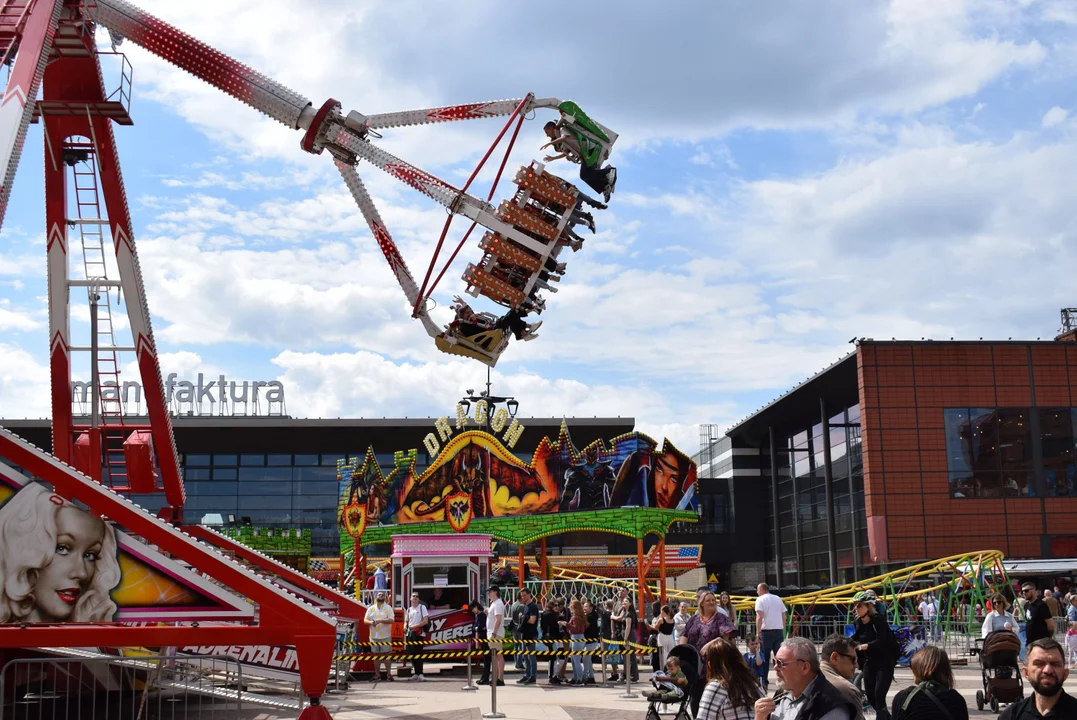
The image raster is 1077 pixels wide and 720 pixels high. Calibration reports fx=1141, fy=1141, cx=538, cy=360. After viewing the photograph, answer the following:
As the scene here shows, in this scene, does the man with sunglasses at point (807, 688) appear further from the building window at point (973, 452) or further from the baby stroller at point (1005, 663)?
the building window at point (973, 452)

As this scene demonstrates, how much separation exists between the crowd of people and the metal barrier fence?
382 cm

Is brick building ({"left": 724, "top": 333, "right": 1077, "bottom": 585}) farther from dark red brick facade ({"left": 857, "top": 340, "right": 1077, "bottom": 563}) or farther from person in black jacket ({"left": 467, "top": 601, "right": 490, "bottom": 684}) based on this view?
person in black jacket ({"left": 467, "top": 601, "right": 490, "bottom": 684})

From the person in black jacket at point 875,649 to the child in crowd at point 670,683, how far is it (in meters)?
2.75

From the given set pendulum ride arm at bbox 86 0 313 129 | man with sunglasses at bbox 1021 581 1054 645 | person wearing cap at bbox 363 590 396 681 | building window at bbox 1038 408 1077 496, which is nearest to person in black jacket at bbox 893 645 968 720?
pendulum ride arm at bbox 86 0 313 129

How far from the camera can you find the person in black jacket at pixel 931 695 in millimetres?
A: 6867

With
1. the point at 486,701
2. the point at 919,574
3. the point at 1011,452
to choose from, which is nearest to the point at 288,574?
the point at 486,701

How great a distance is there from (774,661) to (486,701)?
10518mm

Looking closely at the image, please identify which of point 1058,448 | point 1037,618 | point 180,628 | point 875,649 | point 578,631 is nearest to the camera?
point 180,628

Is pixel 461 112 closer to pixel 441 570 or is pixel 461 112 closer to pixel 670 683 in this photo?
pixel 670 683

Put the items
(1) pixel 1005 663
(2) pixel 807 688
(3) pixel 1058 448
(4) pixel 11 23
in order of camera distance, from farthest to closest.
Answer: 1. (3) pixel 1058 448
2. (1) pixel 1005 663
3. (4) pixel 11 23
4. (2) pixel 807 688

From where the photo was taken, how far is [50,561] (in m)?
11.4

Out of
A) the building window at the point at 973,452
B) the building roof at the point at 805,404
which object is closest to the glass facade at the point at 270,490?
the building roof at the point at 805,404

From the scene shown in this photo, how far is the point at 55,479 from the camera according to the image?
11570 millimetres

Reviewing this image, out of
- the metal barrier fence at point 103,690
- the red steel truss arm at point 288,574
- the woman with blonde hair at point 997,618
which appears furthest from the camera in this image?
the woman with blonde hair at point 997,618
